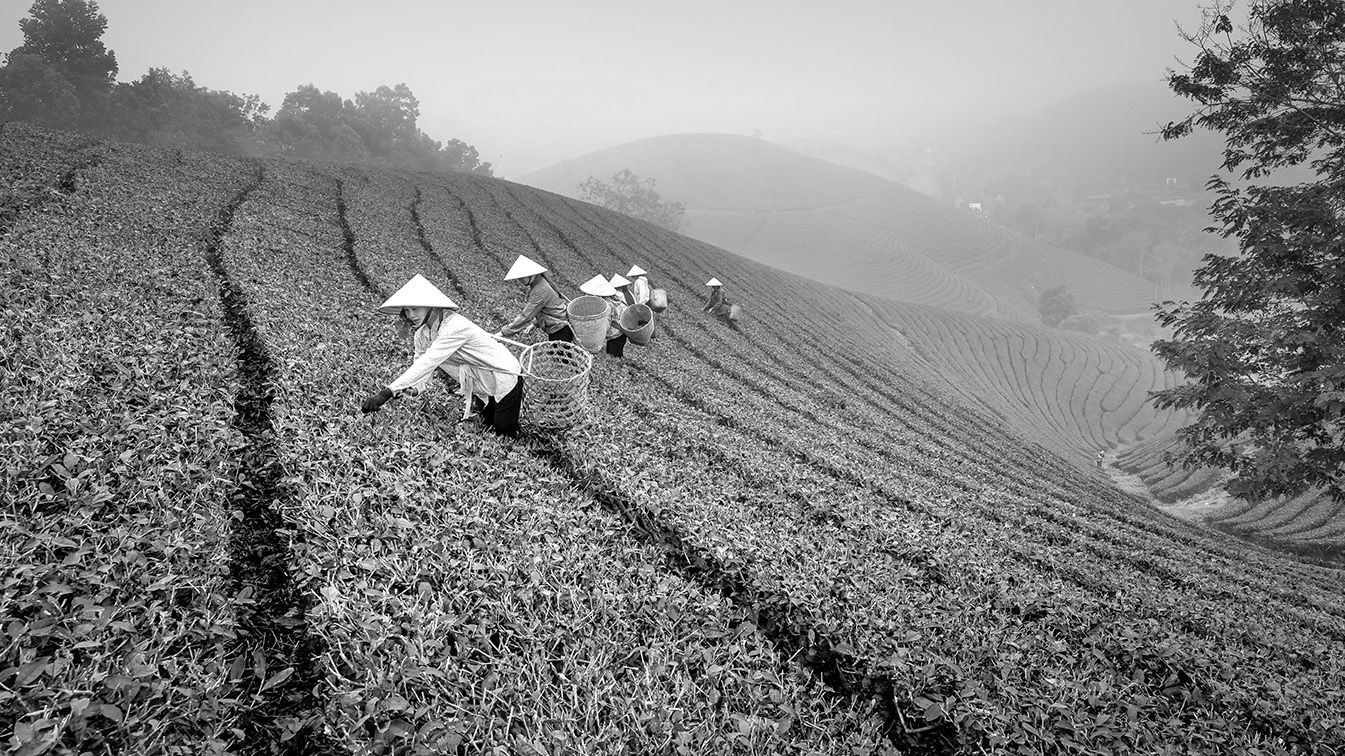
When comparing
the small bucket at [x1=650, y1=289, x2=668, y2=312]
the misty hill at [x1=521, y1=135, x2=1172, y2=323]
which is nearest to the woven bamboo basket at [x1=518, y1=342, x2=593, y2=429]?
the small bucket at [x1=650, y1=289, x2=668, y2=312]

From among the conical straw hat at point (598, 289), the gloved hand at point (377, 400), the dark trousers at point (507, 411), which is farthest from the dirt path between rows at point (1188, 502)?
the gloved hand at point (377, 400)

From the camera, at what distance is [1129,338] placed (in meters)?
70.3

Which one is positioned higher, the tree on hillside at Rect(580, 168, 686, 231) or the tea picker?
the tree on hillside at Rect(580, 168, 686, 231)

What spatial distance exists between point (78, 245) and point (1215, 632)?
1332cm

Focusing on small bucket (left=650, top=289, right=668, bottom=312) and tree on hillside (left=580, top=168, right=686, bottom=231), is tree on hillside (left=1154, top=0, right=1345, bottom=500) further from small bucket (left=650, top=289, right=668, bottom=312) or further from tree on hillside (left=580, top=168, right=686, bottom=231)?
tree on hillside (left=580, top=168, right=686, bottom=231)

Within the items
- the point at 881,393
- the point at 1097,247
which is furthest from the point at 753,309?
the point at 1097,247

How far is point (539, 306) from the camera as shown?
7609mm

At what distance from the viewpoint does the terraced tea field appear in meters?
2.87

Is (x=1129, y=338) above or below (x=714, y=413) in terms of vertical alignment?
above

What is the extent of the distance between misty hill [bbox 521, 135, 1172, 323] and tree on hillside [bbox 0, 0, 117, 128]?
64295 mm

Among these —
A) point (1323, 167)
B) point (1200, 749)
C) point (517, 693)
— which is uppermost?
point (1323, 167)

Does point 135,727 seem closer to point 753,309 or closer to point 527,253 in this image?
point 527,253

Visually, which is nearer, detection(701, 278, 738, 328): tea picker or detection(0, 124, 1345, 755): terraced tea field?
detection(0, 124, 1345, 755): terraced tea field

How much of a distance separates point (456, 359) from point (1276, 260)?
12394 mm
